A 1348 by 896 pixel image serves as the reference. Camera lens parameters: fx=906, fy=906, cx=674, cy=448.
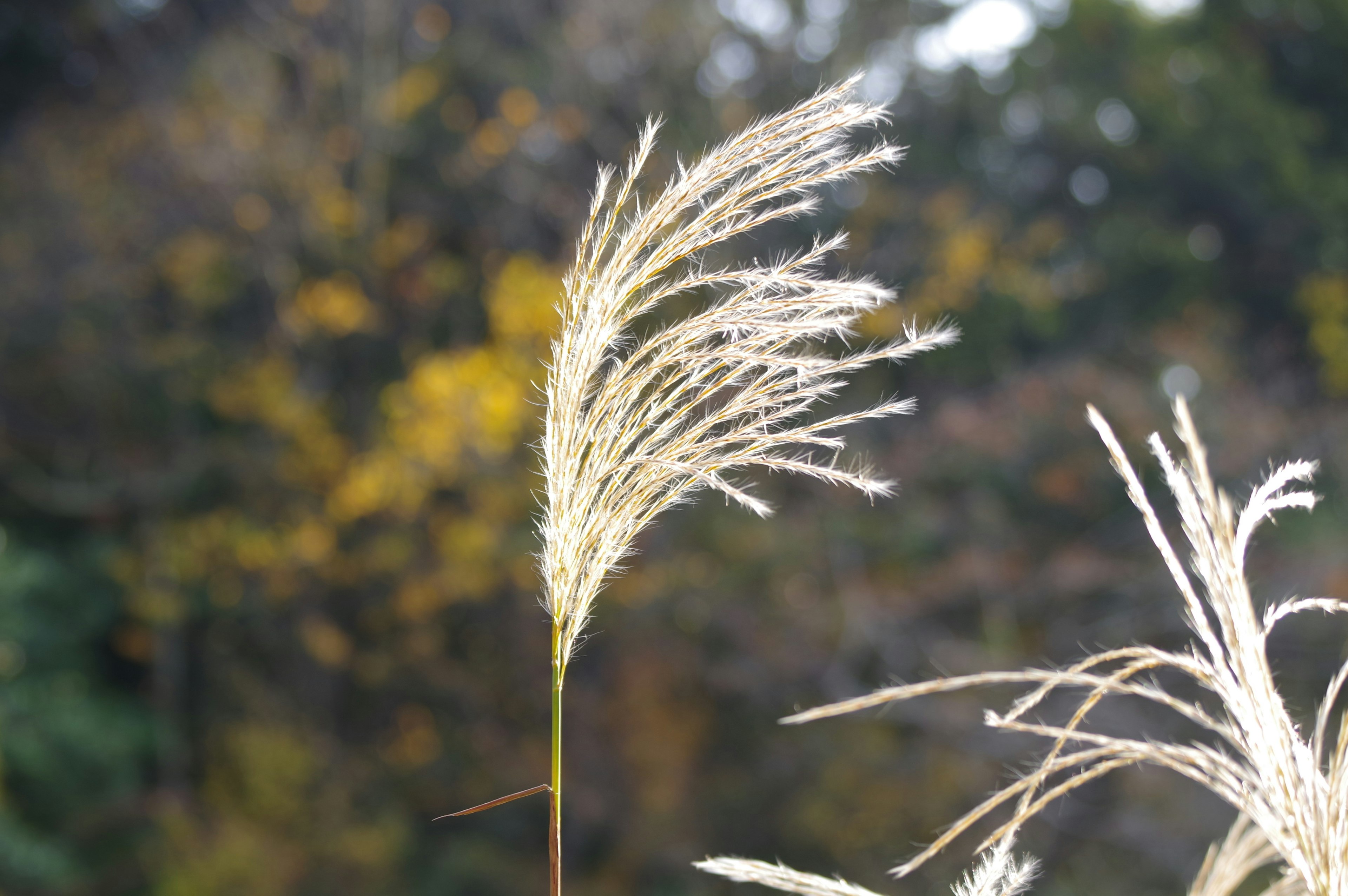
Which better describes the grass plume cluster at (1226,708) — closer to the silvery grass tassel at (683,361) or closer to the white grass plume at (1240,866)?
the white grass plume at (1240,866)

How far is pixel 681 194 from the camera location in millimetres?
617

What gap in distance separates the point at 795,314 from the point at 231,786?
21.5ft

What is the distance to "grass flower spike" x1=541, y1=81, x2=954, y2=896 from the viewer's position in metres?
0.62

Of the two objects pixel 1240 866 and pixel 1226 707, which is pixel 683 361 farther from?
pixel 1240 866

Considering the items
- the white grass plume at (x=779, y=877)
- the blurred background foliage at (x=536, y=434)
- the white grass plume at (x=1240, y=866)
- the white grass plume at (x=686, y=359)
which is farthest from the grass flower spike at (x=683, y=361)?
the blurred background foliage at (x=536, y=434)

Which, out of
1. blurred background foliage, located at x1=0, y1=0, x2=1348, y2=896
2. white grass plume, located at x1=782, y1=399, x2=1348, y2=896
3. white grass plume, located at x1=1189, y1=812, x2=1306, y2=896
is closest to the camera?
white grass plume, located at x1=782, y1=399, x2=1348, y2=896

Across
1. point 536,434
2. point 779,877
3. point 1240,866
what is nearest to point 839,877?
point 779,877

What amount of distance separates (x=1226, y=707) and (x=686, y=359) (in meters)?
0.44

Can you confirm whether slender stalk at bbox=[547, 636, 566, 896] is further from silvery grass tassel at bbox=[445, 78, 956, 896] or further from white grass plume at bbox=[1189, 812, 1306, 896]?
white grass plume at bbox=[1189, 812, 1306, 896]

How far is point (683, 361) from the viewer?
0.64 m

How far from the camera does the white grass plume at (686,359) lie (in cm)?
62

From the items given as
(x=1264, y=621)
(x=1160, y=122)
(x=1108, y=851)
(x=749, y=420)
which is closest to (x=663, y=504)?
(x=749, y=420)

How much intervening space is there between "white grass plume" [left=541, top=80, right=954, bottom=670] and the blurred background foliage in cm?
433

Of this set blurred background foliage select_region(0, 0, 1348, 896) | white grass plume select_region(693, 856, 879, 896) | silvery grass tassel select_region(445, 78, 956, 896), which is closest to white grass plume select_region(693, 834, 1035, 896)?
white grass plume select_region(693, 856, 879, 896)
